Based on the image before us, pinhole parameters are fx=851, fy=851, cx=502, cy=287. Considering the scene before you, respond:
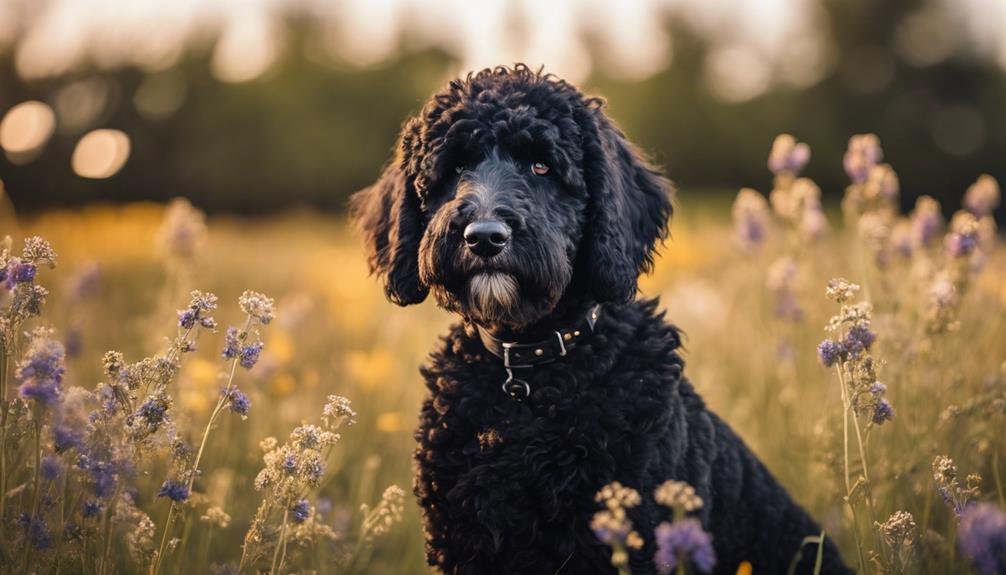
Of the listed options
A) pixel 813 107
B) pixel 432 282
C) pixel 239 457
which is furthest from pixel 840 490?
pixel 813 107

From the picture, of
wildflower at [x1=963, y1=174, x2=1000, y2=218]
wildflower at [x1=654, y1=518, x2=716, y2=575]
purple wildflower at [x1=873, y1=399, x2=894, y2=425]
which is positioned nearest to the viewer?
wildflower at [x1=654, y1=518, x2=716, y2=575]

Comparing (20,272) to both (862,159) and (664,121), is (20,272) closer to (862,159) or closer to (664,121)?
(862,159)

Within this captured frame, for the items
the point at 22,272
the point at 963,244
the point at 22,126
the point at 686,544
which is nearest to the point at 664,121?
the point at 22,126

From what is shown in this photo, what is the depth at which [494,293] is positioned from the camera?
128 inches

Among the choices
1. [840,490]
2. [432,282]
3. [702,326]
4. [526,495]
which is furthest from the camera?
[702,326]

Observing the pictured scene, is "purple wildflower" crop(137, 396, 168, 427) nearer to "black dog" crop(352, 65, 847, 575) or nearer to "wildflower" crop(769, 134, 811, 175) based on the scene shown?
"black dog" crop(352, 65, 847, 575)

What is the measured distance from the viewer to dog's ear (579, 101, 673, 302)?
3373 mm

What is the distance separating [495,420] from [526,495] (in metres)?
0.31

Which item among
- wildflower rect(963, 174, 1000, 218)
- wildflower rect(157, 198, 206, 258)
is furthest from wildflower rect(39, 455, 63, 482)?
wildflower rect(963, 174, 1000, 218)

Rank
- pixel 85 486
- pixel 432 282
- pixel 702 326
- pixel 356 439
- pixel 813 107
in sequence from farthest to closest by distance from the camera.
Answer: pixel 813 107 < pixel 702 326 < pixel 356 439 < pixel 432 282 < pixel 85 486

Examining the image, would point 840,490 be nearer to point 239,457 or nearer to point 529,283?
point 529,283

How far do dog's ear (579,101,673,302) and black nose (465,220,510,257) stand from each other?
420 millimetres

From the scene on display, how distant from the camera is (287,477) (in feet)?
8.56

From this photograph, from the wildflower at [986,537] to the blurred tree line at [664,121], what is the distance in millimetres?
18526
